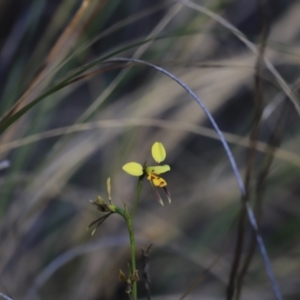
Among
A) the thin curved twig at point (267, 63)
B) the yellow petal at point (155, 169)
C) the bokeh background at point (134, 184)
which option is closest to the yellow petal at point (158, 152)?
the yellow petal at point (155, 169)

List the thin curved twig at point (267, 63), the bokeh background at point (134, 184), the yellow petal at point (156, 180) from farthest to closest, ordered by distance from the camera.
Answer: the bokeh background at point (134, 184) < the thin curved twig at point (267, 63) < the yellow petal at point (156, 180)

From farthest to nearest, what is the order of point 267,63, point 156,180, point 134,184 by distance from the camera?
point 134,184
point 267,63
point 156,180

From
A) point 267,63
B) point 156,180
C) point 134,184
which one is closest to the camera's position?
point 156,180

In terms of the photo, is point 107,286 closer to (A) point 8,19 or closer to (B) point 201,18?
(B) point 201,18

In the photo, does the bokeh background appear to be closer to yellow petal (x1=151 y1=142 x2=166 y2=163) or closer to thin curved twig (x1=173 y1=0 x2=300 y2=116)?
thin curved twig (x1=173 y1=0 x2=300 y2=116)

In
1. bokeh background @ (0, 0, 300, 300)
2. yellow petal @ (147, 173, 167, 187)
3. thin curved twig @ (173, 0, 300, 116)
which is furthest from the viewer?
bokeh background @ (0, 0, 300, 300)

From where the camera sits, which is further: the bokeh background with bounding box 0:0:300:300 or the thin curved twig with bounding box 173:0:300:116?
the bokeh background with bounding box 0:0:300:300

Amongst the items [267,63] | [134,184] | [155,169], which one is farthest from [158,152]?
[134,184]

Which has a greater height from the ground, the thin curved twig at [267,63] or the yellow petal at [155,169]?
the thin curved twig at [267,63]

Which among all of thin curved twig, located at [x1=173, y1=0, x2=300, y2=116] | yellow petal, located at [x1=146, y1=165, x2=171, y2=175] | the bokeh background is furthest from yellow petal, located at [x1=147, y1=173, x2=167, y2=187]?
the bokeh background

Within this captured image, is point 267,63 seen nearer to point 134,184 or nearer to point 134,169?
point 134,169

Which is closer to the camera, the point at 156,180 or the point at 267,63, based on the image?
the point at 156,180

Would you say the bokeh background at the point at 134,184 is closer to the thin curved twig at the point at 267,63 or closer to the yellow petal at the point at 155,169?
the thin curved twig at the point at 267,63

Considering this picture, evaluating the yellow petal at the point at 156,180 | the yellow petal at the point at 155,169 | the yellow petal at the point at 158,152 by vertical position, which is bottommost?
the yellow petal at the point at 156,180
